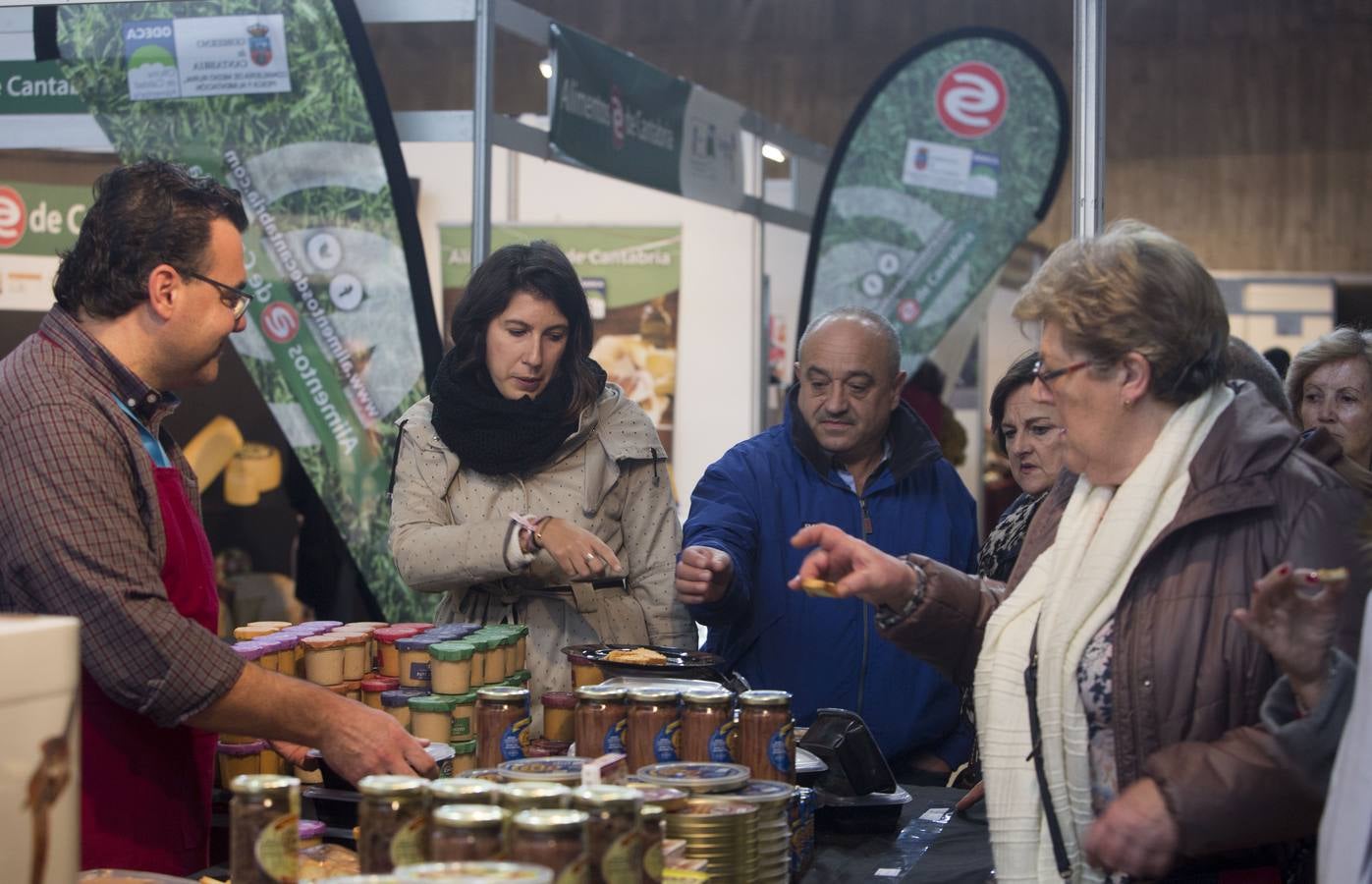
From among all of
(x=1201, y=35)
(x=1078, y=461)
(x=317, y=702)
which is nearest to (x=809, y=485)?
(x=1078, y=461)

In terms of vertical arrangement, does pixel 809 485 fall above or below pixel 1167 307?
below

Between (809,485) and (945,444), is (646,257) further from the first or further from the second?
(809,485)

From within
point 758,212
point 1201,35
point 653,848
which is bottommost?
point 653,848

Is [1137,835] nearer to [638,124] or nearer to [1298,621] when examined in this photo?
[1298,621]

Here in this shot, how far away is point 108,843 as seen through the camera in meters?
2.10

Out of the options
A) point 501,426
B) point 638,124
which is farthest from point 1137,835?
point 638,124

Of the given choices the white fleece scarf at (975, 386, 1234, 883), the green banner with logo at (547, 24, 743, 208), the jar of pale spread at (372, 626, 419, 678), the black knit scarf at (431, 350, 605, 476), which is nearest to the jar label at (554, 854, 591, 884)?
the white fleece scarf at (975, 386, 1234, 883)

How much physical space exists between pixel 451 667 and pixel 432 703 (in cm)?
9

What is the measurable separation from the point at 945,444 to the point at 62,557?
15.9 ft

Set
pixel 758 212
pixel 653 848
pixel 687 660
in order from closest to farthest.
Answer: pixel 653 848, pixel 687 660, pixel 758 212

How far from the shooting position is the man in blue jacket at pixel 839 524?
10.6 feet

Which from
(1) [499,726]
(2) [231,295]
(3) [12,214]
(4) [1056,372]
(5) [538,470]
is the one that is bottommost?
(1) [499,726]

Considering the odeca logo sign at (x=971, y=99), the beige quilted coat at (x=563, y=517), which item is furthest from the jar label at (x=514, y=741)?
the odeca logo sign at (x=971, y=99)

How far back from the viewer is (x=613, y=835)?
1543 millimetres
